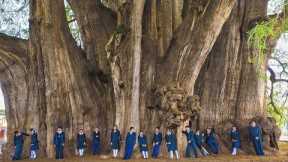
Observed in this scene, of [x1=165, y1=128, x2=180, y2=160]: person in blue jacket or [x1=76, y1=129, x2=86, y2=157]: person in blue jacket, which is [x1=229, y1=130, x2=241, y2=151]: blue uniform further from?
[x1=76, y1=129, x2=86, y2=157]: person in blue jacket

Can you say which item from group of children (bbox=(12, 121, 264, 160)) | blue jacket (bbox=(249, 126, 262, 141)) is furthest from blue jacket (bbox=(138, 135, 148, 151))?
blue jacket (bbox=(249, 126, 262, 141))

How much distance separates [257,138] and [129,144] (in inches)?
129

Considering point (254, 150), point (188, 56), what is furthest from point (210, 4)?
point (254, 150)

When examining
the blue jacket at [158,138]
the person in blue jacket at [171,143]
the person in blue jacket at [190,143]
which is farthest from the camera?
the person in blue jacket at [190,143]

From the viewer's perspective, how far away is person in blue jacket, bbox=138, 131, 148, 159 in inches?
397

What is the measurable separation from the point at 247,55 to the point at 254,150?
2.48 m

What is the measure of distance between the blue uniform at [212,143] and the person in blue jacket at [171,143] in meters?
1.29

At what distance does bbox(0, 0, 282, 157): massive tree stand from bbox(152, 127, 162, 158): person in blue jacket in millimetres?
278

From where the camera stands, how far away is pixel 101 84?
11.8 metres

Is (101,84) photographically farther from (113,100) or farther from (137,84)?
(137,84)

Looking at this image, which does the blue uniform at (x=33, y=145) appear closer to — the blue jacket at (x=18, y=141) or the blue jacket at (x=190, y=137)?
the blue jacket at (x=18, y=141)

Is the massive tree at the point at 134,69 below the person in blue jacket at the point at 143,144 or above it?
above

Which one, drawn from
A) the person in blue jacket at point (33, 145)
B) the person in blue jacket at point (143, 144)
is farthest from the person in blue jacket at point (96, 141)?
the person in blue jacket at point (33, 145)

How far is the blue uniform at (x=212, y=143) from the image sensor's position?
1120cm
